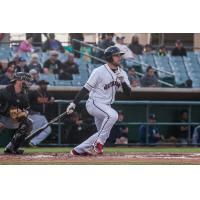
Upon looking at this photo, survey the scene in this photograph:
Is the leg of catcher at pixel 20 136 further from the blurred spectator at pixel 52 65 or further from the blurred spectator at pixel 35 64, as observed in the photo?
the blurred spectator at pixel 52 65

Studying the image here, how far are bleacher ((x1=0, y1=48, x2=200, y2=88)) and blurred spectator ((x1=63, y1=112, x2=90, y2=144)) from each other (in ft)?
3.20

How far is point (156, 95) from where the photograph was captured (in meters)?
11.7

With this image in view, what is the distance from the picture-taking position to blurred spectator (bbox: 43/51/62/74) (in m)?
11.4

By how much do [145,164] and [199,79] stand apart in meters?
5.21

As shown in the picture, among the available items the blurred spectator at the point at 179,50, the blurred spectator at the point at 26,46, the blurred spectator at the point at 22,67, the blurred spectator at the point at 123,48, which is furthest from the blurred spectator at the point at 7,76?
the blurred spectator at the point at 179,50

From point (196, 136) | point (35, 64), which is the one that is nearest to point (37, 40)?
point (35, 64)

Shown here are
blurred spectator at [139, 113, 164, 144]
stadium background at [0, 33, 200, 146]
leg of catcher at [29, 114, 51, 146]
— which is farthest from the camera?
stadium background at [0, 33, 200, 146]

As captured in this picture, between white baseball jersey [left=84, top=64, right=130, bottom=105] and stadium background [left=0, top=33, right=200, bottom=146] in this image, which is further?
stadium background [left=0, top=33, right=200, bottom=146]

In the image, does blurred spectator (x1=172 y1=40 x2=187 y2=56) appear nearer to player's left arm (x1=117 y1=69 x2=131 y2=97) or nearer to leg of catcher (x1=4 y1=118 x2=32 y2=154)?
player's left arm (x1=117 y1=69 x2=131 y2=97)

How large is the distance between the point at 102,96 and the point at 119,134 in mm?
2343

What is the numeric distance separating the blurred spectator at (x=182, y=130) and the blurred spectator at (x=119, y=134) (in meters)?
0.96

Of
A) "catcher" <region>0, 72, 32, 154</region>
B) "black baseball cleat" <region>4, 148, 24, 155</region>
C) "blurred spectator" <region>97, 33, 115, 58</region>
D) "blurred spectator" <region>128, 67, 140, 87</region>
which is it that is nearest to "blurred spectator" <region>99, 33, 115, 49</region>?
"blurred spectator" <region>97, 33, 115, 58</region>

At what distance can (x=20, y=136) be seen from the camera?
868 centimetres

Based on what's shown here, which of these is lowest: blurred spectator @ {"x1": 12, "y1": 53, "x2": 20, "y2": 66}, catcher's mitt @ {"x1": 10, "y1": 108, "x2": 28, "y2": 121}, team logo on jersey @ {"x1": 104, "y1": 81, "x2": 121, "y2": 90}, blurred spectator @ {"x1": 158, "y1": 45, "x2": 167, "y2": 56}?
catcher's mitt @ {"x1": 10, "y1": 108, "x2": 28, "y2": 121}
